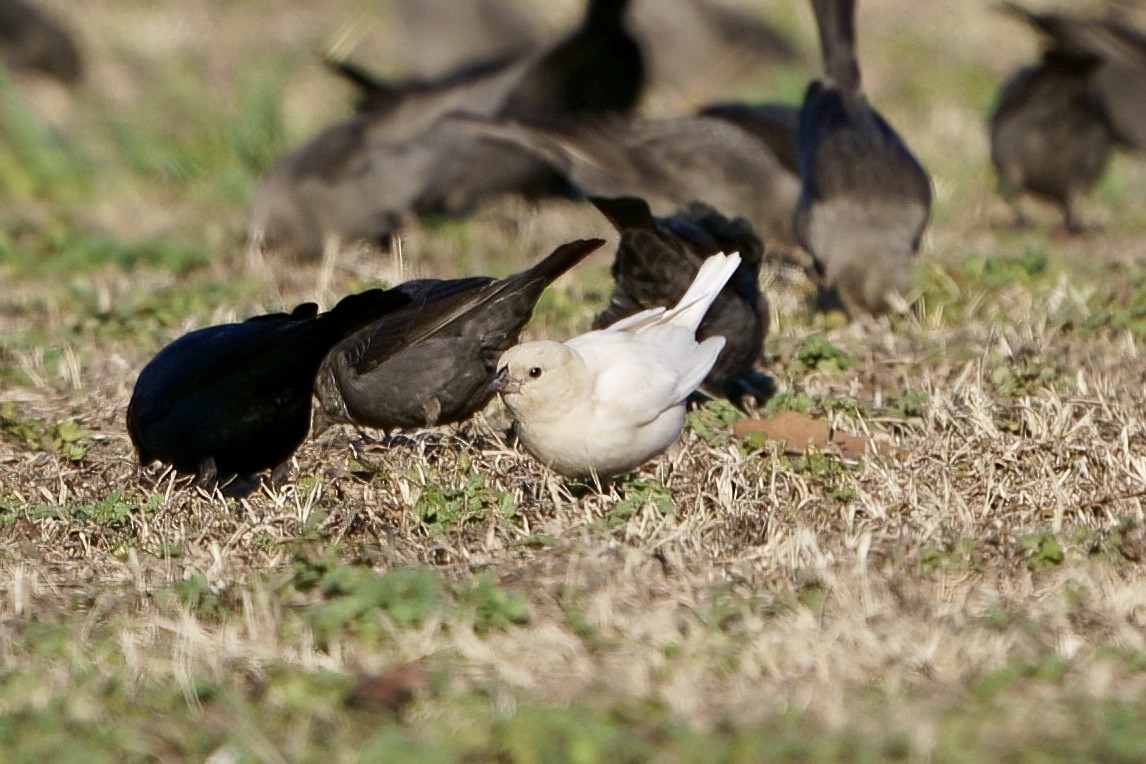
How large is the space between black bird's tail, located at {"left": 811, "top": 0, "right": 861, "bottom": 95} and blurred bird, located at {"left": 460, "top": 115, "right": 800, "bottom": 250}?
3.22 ft

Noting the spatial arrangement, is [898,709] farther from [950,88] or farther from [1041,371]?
[950,88]

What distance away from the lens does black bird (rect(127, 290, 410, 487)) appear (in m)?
5.07

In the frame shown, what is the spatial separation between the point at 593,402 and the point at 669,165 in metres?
4.65

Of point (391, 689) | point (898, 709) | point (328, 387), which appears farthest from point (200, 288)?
point (898, 709)

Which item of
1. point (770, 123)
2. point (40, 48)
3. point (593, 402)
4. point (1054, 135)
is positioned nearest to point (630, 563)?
point (593, 402)

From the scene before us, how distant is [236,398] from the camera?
508 cm

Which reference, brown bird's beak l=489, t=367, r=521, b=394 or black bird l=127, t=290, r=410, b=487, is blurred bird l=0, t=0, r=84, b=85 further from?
brown bird's beak l=489, t=367, r=521, b=394

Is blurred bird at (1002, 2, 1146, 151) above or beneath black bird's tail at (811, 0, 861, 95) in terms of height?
beneath

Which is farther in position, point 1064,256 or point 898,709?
point 1064,256

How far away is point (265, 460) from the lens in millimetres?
5152

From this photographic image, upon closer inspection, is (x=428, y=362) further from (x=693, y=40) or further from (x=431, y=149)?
(x=693, y=40)

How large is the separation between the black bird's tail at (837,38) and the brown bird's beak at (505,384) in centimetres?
403

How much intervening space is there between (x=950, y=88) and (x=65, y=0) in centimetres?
798

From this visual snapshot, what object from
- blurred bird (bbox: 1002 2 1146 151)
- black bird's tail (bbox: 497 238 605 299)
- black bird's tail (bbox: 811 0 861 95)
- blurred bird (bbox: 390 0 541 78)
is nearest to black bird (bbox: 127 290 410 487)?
black bird's tail (bbox: 497 238 605 299)
